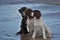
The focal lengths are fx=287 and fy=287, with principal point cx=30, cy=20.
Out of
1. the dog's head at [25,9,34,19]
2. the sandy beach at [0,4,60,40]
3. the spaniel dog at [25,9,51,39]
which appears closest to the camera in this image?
the spaniel dog at [25,9,51,39]

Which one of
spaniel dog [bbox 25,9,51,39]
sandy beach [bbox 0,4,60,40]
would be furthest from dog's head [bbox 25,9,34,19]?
sandy beach [bbox 0,4,60,40]

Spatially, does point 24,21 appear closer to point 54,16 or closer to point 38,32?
point 38,32

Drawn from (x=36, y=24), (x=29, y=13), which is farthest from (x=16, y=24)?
(x=36, y=24)

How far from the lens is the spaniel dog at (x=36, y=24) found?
27.4 ft

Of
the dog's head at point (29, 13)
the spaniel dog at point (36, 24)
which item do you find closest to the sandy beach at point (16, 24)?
the spaniel dog at point (36, 24)

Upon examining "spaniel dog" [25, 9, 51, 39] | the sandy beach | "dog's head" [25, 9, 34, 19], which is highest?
"dog's head" [25, 9, 34, 19]

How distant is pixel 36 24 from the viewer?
845 cm

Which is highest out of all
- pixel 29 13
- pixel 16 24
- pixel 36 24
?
pixel 29 13

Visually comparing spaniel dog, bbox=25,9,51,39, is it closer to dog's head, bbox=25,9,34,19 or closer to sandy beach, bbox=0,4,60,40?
dog's head, bbox=25,9,34,19

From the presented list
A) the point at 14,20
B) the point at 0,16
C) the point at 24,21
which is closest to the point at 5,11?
the point at 0,16

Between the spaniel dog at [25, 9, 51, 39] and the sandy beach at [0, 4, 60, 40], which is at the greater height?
the spaniel dog at [25, 9, 51, 39]

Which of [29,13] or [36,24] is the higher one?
[29,13]

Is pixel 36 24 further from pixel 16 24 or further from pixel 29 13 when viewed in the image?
pixel 16 24

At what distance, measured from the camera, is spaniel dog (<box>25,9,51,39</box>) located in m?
8.34
